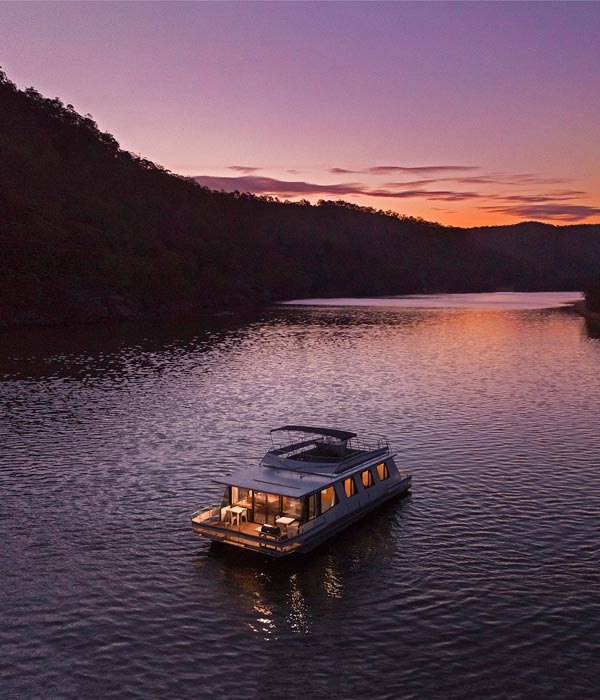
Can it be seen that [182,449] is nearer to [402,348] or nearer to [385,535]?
[385,535]

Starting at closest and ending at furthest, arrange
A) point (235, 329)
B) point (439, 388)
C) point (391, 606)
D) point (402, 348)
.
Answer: point (391, 606) → point (439, 388) → point (402, 348) → point (235, 329)

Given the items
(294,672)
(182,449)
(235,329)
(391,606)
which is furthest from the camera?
(235,329)

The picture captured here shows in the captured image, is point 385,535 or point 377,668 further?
point 385,535

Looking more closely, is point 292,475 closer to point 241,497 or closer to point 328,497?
point 328,497

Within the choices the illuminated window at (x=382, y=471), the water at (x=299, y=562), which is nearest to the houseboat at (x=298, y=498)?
the illuminated window at (x=382, y=471)

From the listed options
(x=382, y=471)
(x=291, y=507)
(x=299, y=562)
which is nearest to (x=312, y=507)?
(x=291, y=507)

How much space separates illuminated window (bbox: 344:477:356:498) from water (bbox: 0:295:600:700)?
2344 millimetres

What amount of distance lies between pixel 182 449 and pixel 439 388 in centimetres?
4443

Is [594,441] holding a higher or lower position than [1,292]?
lower

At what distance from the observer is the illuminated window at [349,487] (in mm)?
43938

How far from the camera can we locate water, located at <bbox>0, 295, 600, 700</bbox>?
2772cm

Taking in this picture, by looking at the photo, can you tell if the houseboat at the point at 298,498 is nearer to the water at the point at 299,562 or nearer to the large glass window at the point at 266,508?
the large glass window at the point at 266,508

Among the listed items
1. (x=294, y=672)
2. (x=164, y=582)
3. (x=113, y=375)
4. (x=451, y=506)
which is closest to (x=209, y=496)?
(x=164, y=582)

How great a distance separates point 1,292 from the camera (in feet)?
577
